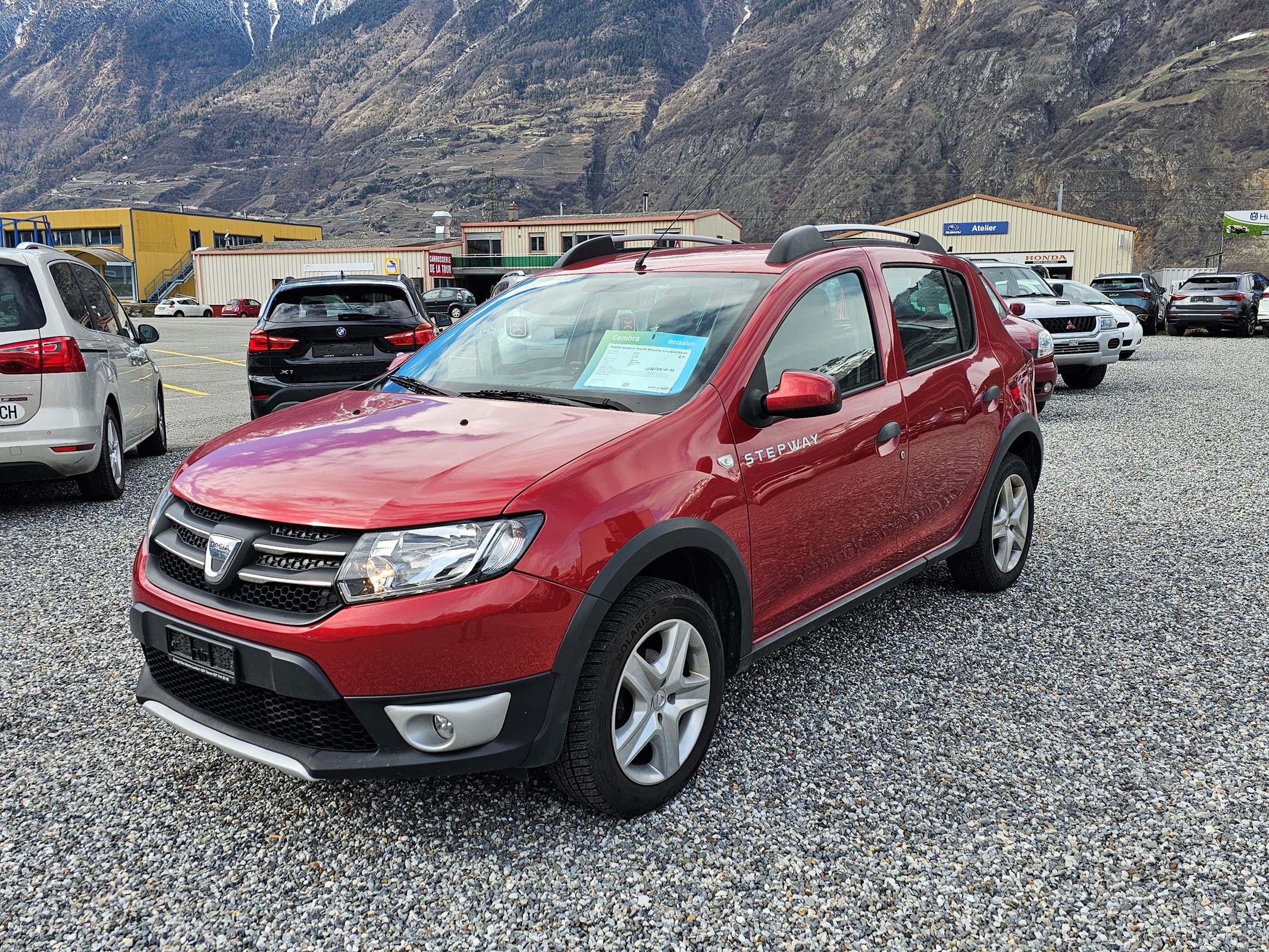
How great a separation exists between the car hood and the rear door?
148 inches

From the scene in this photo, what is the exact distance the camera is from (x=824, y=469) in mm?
3518

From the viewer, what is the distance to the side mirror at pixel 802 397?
3160 mm

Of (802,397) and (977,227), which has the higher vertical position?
(977,227)

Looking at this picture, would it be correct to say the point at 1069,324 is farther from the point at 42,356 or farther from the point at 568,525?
the point at 568,525

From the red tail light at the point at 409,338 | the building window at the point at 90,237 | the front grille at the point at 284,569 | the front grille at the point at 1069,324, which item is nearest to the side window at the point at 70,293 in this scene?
the red tail light at the point at 409,338

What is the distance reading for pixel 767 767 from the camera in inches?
131

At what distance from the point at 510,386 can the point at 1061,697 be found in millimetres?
2375

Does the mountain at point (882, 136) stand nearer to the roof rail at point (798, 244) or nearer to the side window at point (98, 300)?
the side window at point (98, 300)

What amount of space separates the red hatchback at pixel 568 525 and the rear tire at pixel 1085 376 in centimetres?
1122

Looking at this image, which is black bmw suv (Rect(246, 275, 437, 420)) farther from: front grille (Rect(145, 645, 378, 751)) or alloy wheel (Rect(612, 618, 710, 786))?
alloy wheel (Rect(612, 618, 710, 786))

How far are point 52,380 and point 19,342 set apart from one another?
288mm

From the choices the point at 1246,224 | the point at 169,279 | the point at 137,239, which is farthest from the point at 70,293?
the point at 169,279

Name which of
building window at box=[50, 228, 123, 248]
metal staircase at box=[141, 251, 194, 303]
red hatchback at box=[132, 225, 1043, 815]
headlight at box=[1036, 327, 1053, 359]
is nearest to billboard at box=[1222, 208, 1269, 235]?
headlight at box=[1036, 327, 1053, 359]

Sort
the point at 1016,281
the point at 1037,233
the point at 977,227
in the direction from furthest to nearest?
1. the point at 977,227
2. the point at 1037,233
3. the point at 1016,281
